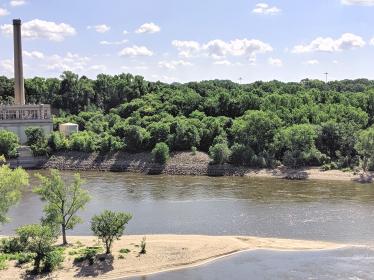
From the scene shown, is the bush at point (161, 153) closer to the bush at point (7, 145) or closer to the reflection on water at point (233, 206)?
the reflection on water at point (233, 206)

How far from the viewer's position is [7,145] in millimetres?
92500

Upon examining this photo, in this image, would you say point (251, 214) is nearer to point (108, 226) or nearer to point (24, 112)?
point (108, 226)

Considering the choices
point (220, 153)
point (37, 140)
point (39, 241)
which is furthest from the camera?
point (37, 140)

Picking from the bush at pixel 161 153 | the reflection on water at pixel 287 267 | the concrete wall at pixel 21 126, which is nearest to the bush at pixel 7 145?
the concrete wall at pixel 21 126

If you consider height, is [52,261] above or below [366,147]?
below

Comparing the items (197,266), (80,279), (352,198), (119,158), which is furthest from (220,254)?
(119,158)

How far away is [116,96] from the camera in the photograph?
13025 cm

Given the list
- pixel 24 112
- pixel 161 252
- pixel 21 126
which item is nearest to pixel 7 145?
pixel 21 126

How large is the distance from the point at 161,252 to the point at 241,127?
49.4m

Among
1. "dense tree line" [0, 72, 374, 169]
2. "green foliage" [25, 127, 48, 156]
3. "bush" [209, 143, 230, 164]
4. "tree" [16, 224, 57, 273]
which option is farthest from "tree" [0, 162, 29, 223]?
"green foliage" [25, 127, 48, 156]

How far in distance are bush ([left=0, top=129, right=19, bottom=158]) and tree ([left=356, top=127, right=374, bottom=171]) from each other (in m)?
54.0

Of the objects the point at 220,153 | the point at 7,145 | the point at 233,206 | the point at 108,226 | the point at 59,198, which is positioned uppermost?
the point at 7,145

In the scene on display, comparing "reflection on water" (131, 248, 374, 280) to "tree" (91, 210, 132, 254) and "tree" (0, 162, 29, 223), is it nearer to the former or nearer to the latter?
"tree" (91, 210, 132, 254)

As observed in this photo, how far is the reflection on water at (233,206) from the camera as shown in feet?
164
